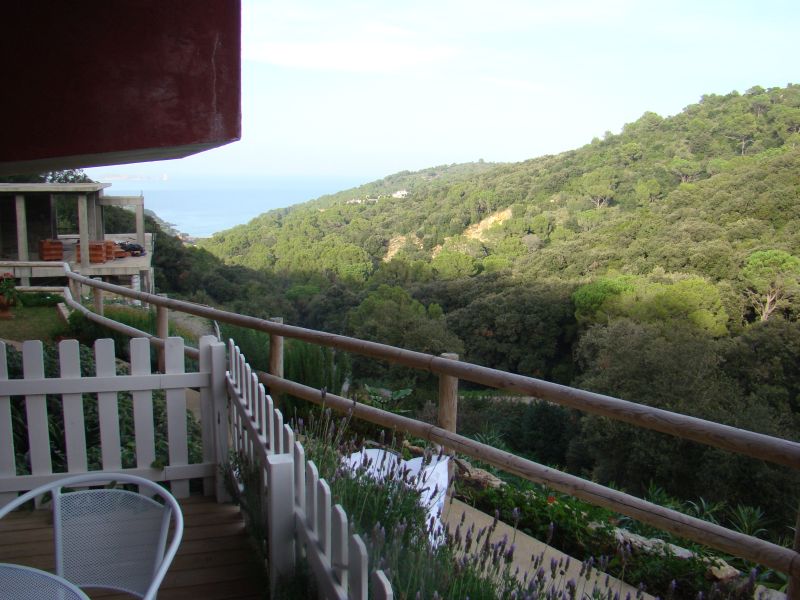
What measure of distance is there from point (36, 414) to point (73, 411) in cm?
15

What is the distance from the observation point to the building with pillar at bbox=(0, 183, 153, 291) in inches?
529

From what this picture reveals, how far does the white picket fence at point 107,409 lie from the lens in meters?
2.74

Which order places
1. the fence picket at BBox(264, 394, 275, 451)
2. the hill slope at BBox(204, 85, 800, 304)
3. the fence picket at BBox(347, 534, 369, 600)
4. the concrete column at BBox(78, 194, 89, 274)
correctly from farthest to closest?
the hill slope at BBox(204, 85, 800, 304) → the concrete column at BBox(78, 194, 89, 274) → the fence picket at BBox(264, 394, 275, 451) → the fence picket at BBox(347, 534, 369, 600)

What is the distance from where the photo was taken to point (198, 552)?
241cm

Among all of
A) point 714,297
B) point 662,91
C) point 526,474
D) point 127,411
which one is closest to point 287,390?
point 127,411

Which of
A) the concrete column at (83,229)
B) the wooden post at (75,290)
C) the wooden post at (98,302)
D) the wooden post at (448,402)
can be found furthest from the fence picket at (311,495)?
the concrete column at (83,229)

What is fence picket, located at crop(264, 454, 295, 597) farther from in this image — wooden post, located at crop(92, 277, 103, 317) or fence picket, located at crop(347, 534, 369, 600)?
wooden post, located at crop(92, 277, 103, 317)

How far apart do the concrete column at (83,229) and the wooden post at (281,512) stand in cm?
1280

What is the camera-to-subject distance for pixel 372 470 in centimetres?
214

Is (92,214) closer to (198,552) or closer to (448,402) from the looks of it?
(448,402)

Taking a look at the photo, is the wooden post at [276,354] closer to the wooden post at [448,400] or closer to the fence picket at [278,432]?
the wooden post at [448,400]

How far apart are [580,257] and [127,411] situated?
122 feet

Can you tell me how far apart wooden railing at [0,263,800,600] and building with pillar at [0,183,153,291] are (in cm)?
1155

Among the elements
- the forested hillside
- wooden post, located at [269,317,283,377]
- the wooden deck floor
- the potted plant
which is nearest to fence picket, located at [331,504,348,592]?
the wooden deck floor
